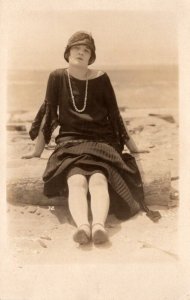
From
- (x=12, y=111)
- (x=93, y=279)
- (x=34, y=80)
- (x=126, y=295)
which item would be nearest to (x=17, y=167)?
(x=12, y=111)

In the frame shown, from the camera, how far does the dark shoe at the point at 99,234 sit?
67.7 inches

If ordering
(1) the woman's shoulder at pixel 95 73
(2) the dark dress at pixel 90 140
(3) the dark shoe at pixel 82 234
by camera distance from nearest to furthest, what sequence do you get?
(3) the dark shoe at pixel 82 234 < (2) the dark dress at pixel 90 140 < (1) the woman's shoulder at pixel 95 73

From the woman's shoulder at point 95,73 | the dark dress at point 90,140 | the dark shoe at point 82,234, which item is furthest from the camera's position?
the woman's shoulder at point 95,73

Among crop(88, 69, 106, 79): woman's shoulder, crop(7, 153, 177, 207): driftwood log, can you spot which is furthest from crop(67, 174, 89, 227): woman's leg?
crop(88, 69, 106, 79): woman's shoulder

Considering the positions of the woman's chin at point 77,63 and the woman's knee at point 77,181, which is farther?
the woman's chin at point 77,63

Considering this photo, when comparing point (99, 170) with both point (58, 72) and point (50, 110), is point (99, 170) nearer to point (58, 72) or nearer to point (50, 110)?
point (50, 110)

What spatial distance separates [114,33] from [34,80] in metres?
0.37

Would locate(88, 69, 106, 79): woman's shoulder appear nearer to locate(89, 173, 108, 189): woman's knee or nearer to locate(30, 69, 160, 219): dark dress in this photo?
locate(30, 69, 160, 219): dark dress

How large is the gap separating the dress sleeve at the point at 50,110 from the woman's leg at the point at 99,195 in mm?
275

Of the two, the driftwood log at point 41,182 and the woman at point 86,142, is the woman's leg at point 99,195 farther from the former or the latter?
the driftwood log at point 41,182

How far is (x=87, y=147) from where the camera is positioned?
1847 mm

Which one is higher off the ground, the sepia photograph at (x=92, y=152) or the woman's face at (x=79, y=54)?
the woman's face at (x=79, y=54)

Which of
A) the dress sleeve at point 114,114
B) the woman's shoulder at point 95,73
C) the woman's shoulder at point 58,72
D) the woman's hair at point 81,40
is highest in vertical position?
the woman's hair at point 81,40

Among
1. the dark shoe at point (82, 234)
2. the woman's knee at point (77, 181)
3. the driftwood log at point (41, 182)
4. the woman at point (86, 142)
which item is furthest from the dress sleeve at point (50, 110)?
the dark shoe at point (82, 234)
